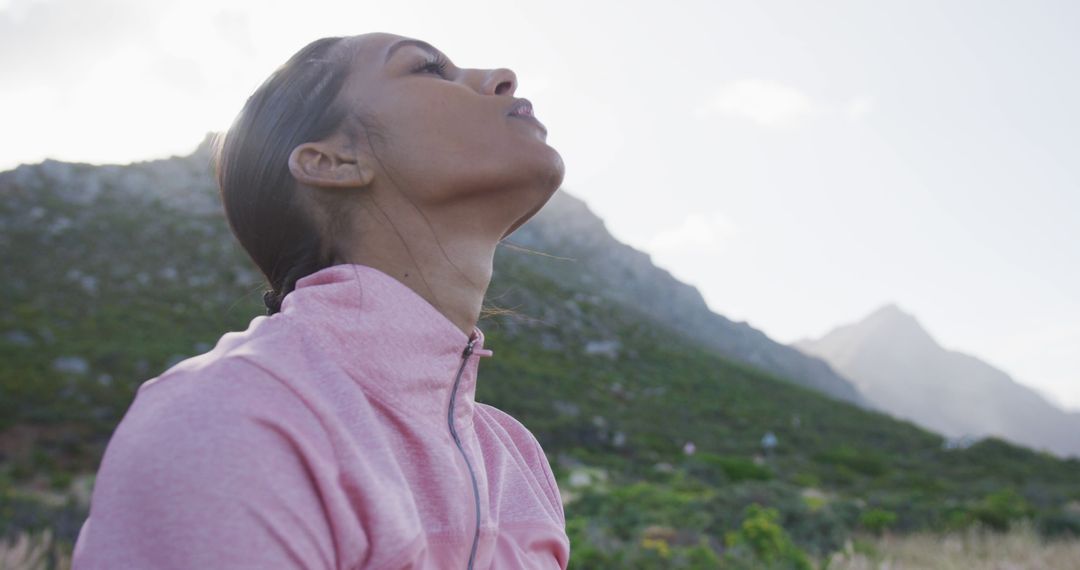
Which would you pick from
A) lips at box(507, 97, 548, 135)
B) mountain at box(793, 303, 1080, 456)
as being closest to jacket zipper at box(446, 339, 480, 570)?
lips at box(507, 97, 548, 135)

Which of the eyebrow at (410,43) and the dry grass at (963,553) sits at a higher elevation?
the eyebrow at (410,43)

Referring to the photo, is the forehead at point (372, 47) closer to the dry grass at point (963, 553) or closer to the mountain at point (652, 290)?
the dry grass at point (963, 553)

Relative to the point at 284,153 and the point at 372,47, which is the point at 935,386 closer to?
the point at 372,47

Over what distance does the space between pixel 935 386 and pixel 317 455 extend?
117m

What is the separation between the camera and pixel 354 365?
1306 mm

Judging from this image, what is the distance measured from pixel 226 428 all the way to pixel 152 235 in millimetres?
29019

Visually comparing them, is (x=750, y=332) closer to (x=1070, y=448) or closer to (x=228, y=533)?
(x=1070, y=448)

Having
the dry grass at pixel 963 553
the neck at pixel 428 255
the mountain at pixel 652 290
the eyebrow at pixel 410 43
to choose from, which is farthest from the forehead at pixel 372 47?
the mountain at pixel 652 290

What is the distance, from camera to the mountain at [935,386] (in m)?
95.3

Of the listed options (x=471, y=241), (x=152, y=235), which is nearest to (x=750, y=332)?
(x=152, y=235)

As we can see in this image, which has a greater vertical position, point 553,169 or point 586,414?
point 553,169

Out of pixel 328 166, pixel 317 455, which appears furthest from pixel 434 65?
pixel 317 455

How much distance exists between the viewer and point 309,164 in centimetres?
167

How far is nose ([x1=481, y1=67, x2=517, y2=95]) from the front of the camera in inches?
71.9
